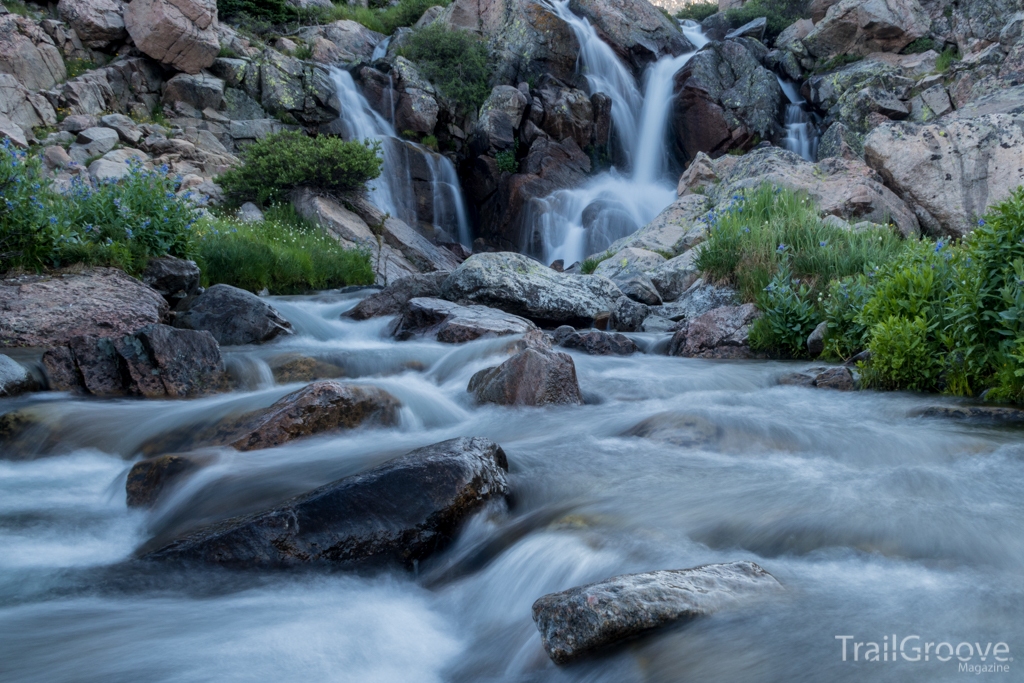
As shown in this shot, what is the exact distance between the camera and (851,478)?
11.5 ft

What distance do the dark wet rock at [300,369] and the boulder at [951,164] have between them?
370 inches

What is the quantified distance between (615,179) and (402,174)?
5.88 m

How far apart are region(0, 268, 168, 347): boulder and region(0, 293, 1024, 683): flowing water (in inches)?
58.5

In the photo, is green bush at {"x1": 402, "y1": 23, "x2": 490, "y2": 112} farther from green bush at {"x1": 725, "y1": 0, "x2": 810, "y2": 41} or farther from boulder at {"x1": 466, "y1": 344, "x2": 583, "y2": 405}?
boulder at {"x1": 466, "y1": 344, "x2": 583, "y2": 405}

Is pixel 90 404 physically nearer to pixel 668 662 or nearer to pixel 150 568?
pixel 150 568

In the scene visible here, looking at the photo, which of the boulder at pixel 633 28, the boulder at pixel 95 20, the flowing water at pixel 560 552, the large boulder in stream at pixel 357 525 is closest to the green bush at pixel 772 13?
the boulder at pixel 633 28

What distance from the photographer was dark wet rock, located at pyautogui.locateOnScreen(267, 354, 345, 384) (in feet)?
20.5

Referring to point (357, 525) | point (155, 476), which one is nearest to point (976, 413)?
point (357, 525)

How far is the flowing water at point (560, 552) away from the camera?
85.5 inches

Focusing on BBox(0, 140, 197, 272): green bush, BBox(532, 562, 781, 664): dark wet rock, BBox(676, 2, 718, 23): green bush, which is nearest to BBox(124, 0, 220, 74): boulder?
BBox(0, 140, 197, 272): green bush

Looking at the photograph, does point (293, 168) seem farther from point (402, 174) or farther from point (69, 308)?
point (69, 308)

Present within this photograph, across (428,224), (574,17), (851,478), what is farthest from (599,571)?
(574,17)

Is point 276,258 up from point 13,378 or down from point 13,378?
up

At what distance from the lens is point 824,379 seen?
18.5 feet
